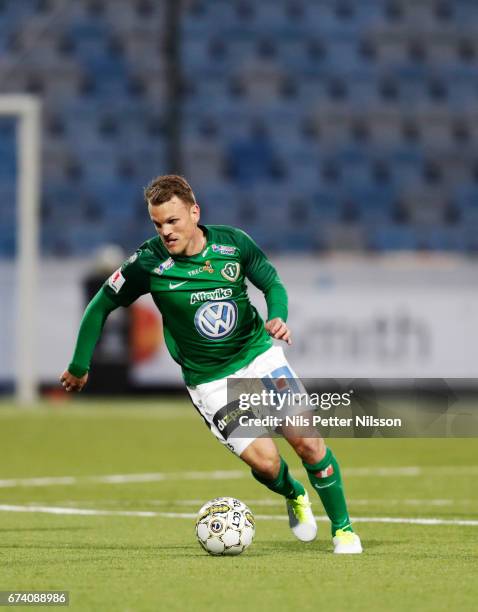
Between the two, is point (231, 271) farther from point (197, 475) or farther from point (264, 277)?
point (197, 475)

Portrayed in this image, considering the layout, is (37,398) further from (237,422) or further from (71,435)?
(237,422)

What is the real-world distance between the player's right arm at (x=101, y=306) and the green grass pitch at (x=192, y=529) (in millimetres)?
841

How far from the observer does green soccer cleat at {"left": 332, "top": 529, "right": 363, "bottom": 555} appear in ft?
22.6

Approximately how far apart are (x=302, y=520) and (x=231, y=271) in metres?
1.29

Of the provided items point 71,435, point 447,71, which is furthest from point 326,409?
point 447,71

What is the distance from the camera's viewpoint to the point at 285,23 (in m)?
26.4

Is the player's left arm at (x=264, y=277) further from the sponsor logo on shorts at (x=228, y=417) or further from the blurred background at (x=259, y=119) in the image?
the blurred background at (x=259, y=119)

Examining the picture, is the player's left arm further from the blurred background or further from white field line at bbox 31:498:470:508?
the blurred background

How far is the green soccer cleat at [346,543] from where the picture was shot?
6.90 m

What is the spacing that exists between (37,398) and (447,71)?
32.7ft

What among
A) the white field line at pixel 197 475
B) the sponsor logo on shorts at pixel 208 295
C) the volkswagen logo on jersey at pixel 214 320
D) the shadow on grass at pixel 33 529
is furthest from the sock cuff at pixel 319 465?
the white field line at pixel 197 475

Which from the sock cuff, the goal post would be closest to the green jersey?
the sock cuff

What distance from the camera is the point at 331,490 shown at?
7.00m

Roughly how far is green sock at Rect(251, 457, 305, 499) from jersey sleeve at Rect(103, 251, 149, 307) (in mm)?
1064
